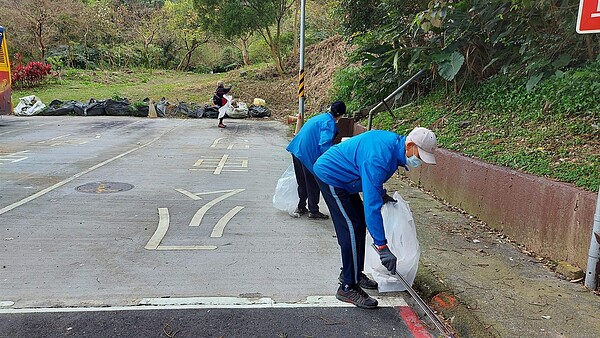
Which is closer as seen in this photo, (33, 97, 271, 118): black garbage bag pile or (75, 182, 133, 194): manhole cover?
(75, 182, 133, 194): manhole cover

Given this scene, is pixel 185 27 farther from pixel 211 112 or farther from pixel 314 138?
pixel 314 138

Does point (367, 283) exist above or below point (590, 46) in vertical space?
below

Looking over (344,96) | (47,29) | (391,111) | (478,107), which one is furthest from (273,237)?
(47,29)

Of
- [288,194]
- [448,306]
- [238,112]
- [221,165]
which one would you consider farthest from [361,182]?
[238,112]

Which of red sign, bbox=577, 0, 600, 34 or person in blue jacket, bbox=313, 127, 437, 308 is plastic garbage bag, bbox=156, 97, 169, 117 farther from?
red sign, bbox=577, 0, 600, 34

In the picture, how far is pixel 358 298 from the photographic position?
364 centimetres

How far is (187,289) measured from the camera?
3.88 metres

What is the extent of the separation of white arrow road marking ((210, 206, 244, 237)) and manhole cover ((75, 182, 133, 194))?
6.82ft

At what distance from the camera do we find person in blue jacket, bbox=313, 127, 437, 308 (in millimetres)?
3102

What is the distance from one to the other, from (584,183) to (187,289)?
3603 millimetres

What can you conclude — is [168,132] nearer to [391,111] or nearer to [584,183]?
[391,111]

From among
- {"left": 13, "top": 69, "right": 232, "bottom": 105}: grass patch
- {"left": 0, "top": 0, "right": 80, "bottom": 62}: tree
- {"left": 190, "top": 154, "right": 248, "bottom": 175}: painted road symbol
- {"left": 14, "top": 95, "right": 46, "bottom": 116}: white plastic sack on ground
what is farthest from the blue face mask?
{"left": 0, "top": 0, "right": 80, "bottom": 62}: tree

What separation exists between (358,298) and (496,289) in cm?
115

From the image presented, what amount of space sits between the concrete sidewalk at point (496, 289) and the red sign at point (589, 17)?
2.03 metres
